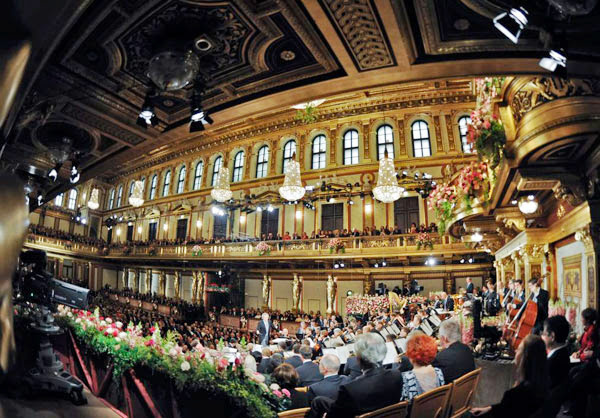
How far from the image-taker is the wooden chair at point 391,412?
2.64m

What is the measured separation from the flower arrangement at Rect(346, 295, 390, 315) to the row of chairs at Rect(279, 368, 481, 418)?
40.2 ft

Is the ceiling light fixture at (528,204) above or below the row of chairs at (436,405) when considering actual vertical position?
above

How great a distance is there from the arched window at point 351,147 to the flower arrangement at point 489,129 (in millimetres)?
16961

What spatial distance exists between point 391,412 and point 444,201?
23.8 feet

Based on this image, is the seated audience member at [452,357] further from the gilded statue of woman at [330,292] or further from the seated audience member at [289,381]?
the gilded statue of woman at [330,292]

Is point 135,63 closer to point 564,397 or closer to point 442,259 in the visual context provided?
point 564,397

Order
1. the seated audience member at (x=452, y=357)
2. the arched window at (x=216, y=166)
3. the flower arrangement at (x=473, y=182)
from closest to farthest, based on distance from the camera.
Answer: the seated audience member at (x=452, y=357) → the flower arrangement at (x=473, y=182) → the arched window at (x=216, y=166)

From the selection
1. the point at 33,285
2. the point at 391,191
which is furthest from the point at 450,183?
the point at 33,285

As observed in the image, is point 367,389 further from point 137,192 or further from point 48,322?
point 137,192

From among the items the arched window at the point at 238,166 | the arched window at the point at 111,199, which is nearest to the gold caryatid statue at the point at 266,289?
the arched window at the point at 238,166

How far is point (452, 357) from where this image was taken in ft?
12.6

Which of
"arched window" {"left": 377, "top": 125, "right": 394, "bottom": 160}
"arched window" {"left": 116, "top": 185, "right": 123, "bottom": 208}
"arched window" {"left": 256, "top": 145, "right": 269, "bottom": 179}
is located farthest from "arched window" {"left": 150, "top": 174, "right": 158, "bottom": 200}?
"arched window" {"left": 377, "top": 125, "right": 394, "bottom": 160}

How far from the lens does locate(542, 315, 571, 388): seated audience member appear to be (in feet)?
11.4

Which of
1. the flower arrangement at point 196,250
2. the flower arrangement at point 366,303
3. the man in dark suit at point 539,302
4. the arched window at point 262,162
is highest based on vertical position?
the arched window at point 262,162
